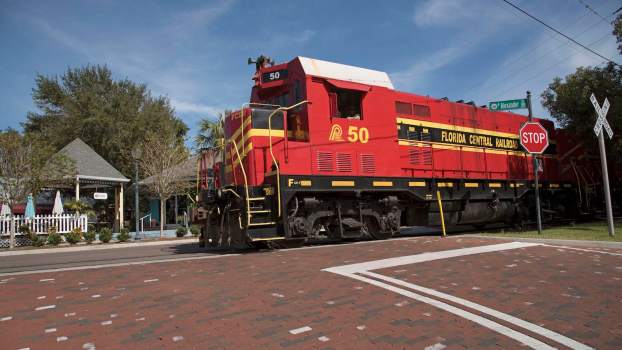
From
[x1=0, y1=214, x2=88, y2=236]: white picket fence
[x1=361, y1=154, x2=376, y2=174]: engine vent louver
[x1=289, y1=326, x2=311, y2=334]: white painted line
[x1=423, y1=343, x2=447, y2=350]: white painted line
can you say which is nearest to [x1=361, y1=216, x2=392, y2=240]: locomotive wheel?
[x1=361, y1=154, x2=376, y2=174]: engine vent louver

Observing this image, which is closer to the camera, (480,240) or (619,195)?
(480,240)

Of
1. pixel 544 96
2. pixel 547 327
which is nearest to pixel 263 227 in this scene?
pixel 547 327

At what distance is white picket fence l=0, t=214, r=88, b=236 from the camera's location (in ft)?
59.2

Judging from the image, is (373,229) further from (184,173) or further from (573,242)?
(184,173)

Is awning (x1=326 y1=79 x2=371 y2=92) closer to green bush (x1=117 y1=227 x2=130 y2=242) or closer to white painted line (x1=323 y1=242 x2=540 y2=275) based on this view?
white painted line (x1=323 y1=242 x2=540 y2=275)

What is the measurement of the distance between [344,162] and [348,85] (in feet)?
6.89

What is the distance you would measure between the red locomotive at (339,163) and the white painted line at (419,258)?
2725 mm

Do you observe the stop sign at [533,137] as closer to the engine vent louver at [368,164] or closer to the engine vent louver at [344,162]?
the engine vent louver at [368,164]

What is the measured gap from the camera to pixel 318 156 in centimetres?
988

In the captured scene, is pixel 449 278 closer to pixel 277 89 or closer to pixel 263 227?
pixel 263 227

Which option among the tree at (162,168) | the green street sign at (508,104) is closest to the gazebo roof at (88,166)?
the tree at (162,168)

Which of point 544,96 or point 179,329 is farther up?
point 544,96

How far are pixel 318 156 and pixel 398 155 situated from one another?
2842mm

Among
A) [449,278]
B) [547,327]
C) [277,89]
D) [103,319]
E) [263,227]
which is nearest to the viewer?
[547,327]
